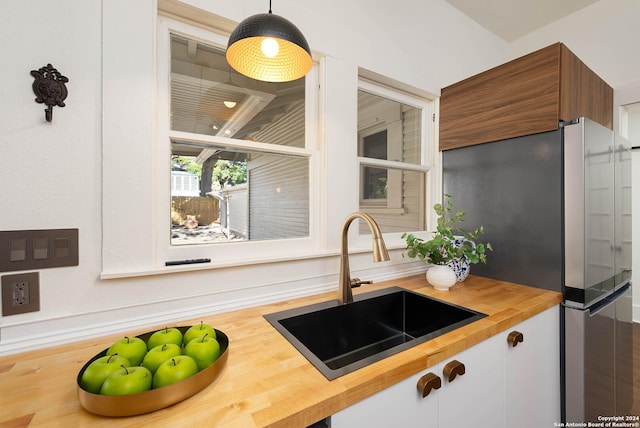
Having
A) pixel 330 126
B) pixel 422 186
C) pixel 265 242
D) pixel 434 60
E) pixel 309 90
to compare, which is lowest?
pixel 265 242

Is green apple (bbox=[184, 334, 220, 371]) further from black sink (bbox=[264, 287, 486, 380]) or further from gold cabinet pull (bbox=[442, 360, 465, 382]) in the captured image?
gold cabinet pull (bbox=[442, 360, 465, 382])

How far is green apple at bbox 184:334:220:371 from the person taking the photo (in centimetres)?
70

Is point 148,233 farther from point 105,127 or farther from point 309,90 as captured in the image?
point 309,90

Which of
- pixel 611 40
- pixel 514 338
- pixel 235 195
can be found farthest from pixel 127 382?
pixel 611 40

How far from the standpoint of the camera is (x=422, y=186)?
206 centimetres

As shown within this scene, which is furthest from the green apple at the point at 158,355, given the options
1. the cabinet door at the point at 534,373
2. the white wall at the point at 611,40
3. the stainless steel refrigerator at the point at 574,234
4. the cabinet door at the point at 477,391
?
the white wall at the point at 611,40

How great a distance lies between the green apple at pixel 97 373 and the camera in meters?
0.59

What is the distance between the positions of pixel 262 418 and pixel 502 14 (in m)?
3.00

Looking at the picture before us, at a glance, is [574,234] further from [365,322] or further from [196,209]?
[196,209]

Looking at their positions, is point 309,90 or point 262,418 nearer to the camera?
point 262,418

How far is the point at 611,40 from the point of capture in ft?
6.52

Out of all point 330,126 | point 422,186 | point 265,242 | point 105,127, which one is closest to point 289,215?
point 265,242

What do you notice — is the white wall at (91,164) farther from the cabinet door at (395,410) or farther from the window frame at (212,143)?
the cabinet door at (395,410)

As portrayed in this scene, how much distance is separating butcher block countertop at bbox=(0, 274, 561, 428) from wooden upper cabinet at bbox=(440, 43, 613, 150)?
44.6 inches
